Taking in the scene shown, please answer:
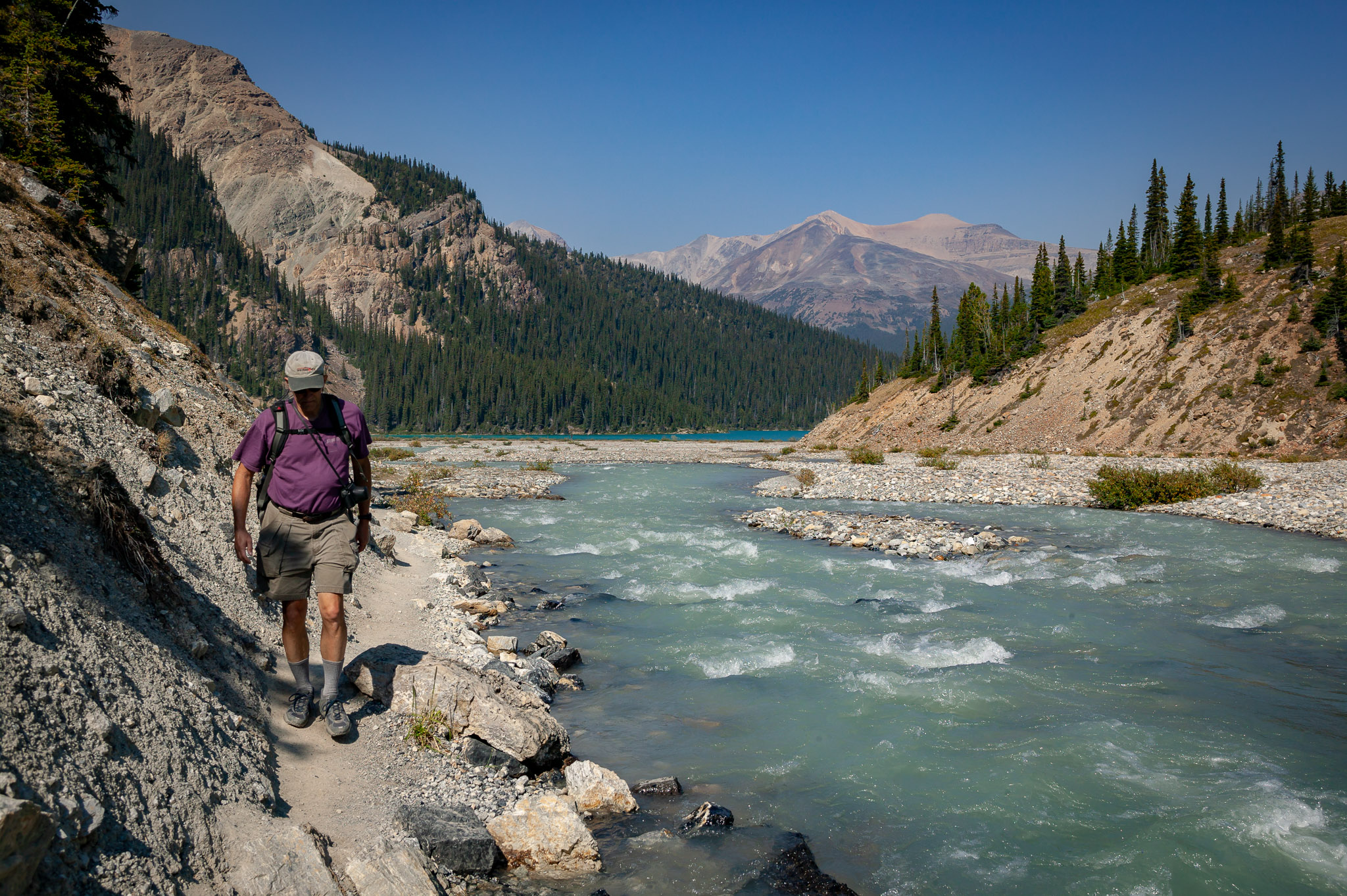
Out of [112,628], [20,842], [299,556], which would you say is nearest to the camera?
[20,842]

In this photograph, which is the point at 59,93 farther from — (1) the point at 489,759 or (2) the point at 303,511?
(1) the point at 489,759

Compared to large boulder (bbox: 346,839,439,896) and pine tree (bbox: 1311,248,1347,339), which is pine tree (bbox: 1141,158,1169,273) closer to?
pine tree (bbox: 1311,248,1347,339)

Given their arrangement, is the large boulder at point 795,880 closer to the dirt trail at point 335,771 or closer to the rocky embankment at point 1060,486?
the dirt trail at point 335,771

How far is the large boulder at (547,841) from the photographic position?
5.30 m

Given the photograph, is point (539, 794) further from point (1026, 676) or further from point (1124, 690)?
point (1124, 690)

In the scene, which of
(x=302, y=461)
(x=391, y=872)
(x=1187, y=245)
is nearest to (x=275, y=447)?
(x=302, y=461)

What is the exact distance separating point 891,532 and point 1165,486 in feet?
42.4

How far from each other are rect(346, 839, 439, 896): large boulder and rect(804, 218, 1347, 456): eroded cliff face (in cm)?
4528

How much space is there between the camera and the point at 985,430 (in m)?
57.9

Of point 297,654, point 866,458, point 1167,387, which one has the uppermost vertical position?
point 1167,387

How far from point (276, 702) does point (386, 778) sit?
1251mm

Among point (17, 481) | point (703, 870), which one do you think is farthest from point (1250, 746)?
point (17, 481)

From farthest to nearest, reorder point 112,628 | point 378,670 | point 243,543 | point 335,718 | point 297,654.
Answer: point 378,670 → point 335,718 → point 297,654 → point 243,543 → point 112,628

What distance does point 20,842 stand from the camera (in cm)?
292
